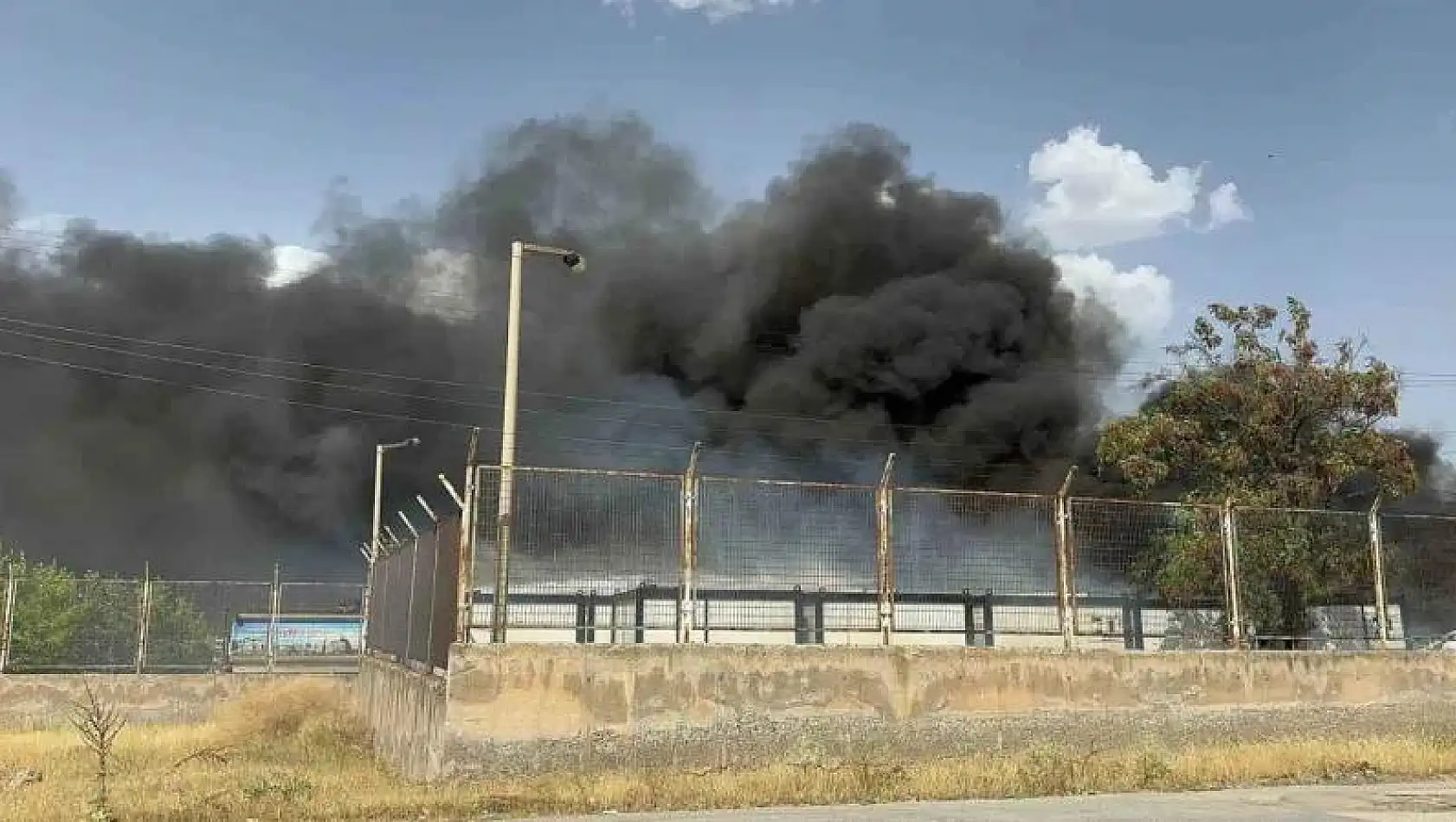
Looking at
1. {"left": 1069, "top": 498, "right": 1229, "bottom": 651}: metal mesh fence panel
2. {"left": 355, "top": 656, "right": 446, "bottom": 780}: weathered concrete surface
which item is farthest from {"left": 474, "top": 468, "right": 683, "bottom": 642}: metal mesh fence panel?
{"left": 1069, "top": 498, "right": 1229, "bottom": 651}: metal mesh fence panel

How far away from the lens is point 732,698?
9.91 metres

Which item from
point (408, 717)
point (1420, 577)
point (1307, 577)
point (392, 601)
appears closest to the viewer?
point (408, 717)

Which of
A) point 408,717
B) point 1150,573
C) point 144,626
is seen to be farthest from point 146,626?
point 1150,573

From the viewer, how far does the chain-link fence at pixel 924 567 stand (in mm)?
10188

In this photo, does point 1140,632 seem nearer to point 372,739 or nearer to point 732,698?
point 732,698

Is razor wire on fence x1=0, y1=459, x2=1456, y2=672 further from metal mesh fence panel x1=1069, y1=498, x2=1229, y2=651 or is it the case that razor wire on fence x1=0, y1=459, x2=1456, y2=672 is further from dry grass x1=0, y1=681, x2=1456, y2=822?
dry grass x1=0, y1=681, x2=1456, y2=822

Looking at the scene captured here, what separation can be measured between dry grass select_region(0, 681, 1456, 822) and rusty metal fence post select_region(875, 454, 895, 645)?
138cm

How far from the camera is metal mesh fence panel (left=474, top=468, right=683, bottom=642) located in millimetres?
9859

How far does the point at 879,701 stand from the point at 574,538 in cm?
327

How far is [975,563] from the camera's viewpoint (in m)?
11.5

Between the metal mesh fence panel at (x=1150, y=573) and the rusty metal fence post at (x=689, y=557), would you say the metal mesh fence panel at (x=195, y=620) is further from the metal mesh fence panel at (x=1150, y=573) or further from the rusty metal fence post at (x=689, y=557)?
the metal mesh fence panel at (x=1150, y=573)

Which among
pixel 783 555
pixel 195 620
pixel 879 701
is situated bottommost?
pixel 879 701

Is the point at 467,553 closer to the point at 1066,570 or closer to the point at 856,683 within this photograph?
the point at 856,683

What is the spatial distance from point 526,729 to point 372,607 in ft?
39.4
